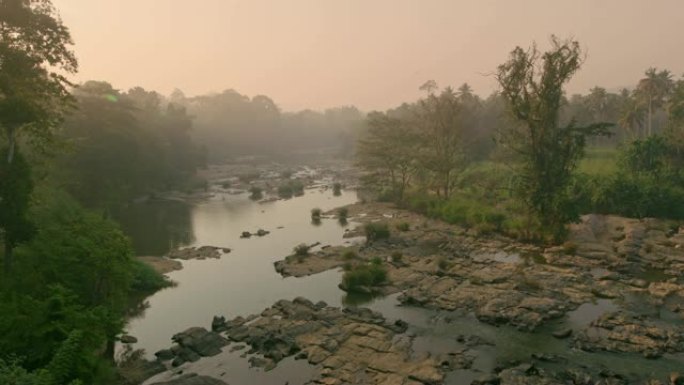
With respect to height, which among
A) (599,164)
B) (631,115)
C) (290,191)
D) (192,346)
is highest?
(631,115)

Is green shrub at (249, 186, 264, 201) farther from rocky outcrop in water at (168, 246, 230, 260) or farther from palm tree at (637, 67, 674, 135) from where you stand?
palm tree at (637, 67, 674, 135)

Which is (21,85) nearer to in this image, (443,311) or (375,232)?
(443,311)

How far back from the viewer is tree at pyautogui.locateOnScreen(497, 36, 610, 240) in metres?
42.7

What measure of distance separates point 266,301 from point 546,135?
29.2 m

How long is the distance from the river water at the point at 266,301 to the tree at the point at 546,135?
53.5 ft

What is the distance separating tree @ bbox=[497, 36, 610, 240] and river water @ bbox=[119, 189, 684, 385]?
16321 millimetres

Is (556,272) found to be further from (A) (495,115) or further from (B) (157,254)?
(A) (495,115)

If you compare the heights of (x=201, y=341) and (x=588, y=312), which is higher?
(x=201, y=341)

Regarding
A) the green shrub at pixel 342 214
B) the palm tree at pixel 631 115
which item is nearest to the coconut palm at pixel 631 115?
the palm tree at pixel 631 115

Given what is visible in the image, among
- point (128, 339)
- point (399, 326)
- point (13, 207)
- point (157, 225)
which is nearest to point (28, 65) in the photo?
point (13, 207)

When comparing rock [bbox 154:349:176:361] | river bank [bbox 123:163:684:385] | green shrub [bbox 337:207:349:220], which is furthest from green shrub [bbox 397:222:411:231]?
rock [bbox 154:349:176:361]

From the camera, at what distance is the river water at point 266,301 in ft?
71.9

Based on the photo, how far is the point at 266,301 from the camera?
3167cm

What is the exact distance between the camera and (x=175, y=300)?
32438 mm
